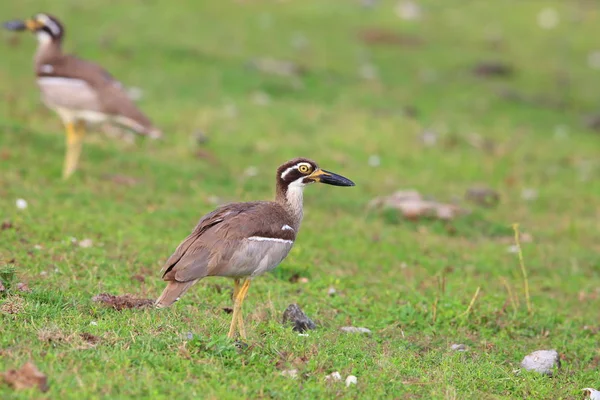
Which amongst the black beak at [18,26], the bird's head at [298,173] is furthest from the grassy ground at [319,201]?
the black beak at [18,26]

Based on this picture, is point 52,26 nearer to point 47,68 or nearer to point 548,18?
point 47,68

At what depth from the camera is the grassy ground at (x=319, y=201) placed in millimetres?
6359

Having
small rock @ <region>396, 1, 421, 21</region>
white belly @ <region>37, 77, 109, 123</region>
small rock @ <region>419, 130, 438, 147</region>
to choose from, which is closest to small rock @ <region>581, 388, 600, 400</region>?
white belly @ <region>37, 77, 109, 123</region>

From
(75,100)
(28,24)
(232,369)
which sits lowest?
(232,369)

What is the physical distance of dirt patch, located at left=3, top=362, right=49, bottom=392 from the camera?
208 inches

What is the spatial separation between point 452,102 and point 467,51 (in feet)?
15.3

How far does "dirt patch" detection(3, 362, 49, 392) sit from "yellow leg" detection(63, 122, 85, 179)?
675 centimetres

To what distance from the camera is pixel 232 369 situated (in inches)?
237

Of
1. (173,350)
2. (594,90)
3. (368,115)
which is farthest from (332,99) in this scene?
(173,350)

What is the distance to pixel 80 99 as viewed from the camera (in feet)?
39.0

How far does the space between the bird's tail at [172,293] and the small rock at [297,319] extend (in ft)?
4.06

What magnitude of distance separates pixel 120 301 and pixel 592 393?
149 inches

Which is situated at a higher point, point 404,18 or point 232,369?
point 404,18

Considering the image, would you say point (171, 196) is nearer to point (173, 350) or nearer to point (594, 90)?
point (173, 350)
